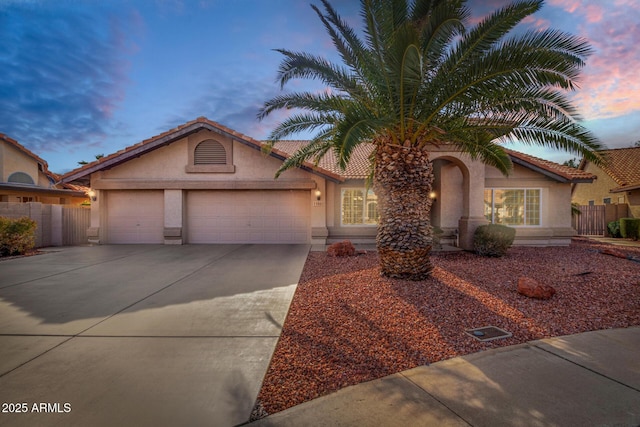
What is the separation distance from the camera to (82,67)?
15805 mm

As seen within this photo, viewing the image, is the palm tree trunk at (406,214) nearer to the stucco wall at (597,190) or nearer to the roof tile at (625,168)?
the roof tile at (625,168)

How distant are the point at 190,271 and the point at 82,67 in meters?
15.2

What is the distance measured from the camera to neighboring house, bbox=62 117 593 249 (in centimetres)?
1321

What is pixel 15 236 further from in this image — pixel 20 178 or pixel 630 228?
pixel 630 228

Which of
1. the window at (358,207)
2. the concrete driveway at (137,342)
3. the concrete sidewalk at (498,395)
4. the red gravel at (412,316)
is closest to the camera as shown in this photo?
the concrete sidewalk at (498,395)

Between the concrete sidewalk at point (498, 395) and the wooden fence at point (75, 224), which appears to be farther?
the wooden fence at point (75, 224)

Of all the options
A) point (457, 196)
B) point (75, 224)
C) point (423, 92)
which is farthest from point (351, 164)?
point (75, 224)

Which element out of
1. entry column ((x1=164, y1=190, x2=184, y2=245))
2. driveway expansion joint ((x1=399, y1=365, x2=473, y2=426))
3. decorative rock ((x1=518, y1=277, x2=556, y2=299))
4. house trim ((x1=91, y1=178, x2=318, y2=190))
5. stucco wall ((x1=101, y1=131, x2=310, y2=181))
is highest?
stucco wall ((x1=101, y1=131, x2=310, y2=181))

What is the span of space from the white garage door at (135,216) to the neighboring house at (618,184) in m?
24.7

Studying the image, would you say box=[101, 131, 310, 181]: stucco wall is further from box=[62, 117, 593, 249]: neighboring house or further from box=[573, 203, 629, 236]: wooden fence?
box=[573, 203, 629, 236]: wooden fence

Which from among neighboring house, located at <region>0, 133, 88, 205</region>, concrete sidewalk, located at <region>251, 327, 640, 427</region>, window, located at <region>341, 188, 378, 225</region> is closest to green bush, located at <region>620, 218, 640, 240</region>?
window, located at <region>341, 188, 378, 225</region>

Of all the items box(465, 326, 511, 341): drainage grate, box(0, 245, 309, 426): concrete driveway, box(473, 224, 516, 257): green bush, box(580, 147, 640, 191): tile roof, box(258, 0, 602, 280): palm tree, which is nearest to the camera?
box(0, 245, 309, 426): concrete driveway

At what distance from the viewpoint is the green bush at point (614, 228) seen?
18078mm

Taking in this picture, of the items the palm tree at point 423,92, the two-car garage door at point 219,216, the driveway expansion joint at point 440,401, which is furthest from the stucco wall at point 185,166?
the driveway expansion joint at point 440,401
